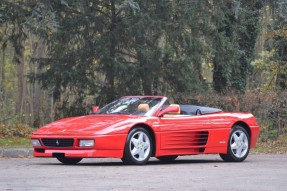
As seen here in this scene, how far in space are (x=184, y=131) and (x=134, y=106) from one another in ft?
3.44

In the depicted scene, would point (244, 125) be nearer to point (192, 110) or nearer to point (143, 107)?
point (192, 110)

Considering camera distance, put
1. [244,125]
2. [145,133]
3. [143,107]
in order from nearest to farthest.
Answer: [145,133], [143,107], [244,125]

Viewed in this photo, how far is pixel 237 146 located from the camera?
15.8m

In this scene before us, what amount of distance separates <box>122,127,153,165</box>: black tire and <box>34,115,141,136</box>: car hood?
8.2 inches

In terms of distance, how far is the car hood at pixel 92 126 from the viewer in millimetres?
13773

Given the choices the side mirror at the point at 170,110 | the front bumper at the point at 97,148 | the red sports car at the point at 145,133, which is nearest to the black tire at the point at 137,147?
the red sports car at the point at 145,133

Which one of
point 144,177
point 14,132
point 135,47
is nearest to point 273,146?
point 14,132

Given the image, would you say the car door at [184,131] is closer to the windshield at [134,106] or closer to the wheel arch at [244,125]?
the windshield at [134,106]

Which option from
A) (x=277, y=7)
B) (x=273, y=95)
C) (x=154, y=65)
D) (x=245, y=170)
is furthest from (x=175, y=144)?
(x=154, y=65)

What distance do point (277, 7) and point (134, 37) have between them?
19.8 ft

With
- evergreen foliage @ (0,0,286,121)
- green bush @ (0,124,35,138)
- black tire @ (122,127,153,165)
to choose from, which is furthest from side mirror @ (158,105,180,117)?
evergreen foliage @ (0,0,286,121)

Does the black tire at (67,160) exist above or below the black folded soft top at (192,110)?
below

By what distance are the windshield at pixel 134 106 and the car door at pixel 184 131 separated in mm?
370

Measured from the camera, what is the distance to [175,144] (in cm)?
1480
